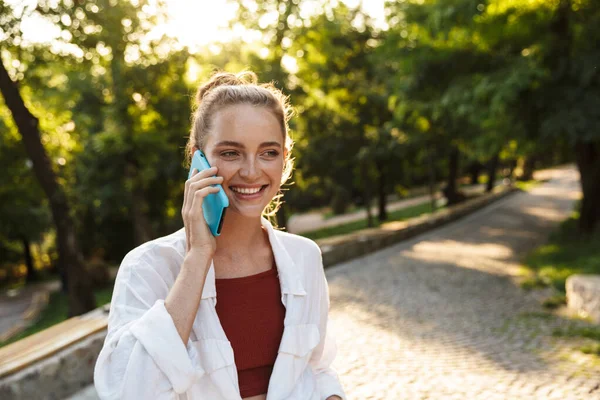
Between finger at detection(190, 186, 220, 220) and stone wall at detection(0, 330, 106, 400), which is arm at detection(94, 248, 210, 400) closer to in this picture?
finger at detection(190, 186, 220, 220)

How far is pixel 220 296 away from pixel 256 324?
0.17 meters

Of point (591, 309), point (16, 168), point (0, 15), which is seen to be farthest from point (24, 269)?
point (591, 309)

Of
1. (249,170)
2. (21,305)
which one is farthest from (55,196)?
(21,305)

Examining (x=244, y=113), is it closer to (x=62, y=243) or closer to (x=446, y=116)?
(x=62, y=243)

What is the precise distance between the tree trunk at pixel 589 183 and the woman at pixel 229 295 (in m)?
13.3

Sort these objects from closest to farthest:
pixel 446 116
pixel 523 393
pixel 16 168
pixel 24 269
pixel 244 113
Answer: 1. pixel 244 113
2. pixel 523 393
3. pixel 446 116
4. pixel 16 168
5. pixel 24 269

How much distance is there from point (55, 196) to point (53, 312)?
40.4 ft

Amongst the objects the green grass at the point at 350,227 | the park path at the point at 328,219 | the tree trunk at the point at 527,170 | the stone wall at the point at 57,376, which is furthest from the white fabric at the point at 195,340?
the tree trunk at the point at 527,170

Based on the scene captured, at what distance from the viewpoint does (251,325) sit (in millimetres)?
2059

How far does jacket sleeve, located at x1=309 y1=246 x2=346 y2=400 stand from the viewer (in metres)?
2.19

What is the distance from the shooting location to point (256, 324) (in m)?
2.07

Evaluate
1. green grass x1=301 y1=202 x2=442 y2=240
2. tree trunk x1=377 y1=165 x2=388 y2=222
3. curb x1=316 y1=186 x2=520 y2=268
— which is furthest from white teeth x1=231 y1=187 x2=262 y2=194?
tree trunk x1=377 y1=165 x2=388 y2=222

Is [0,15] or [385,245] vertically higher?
[0,15]

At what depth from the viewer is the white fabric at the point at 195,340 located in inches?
64.9
